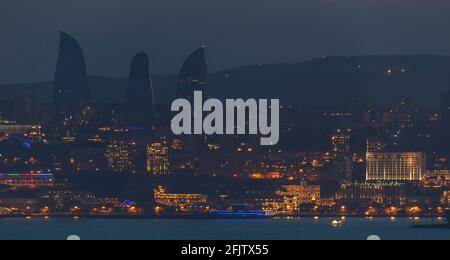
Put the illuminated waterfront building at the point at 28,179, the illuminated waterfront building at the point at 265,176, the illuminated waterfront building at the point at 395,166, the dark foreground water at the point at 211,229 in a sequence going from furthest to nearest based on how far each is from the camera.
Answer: the illuminated waterfront building at the point at 395,166
the illuminated waterfront building at the point at 265,176
the illuminated waterfront building at the point at 28,179
the dark foreground water at the point at 211,229

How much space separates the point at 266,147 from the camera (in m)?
68.9

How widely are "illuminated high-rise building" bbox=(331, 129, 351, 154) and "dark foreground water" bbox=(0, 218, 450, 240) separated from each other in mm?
14192

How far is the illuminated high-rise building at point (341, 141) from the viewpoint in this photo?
67.7 metres

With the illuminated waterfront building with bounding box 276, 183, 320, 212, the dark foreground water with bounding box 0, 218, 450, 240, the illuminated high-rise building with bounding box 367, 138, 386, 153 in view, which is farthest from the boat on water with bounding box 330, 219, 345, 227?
the illuminated high-rise building with bounding box 367, 138, 386, 153

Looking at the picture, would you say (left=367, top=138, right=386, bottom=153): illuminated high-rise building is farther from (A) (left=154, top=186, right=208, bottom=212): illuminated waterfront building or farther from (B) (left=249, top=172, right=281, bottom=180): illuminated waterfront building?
(A) (left=154, top=186, right=208, bottom=212): illuminated waterfront building

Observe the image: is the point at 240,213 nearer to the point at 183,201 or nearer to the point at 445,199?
the point at 183,201

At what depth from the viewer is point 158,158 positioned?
67.0 m

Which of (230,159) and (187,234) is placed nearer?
(187,234)

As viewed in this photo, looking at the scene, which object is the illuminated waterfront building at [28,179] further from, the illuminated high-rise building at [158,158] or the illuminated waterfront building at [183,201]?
the illuminated waterfront building at [183,201]

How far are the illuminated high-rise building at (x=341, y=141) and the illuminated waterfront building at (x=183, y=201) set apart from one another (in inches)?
402

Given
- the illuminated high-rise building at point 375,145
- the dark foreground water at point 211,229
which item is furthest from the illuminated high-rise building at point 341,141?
the dark foreground water at point 211,229
